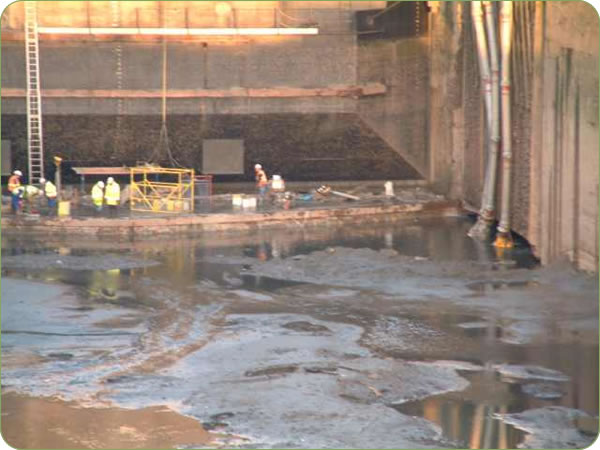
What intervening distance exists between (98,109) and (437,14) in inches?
332

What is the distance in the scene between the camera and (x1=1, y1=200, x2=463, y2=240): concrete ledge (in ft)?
87.5

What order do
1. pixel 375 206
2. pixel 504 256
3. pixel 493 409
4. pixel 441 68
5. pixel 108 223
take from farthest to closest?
pixel 441 68
pixel 375 206
pixel 108 223
pixel 504 256
pixel 493 409

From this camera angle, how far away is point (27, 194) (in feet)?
93.4

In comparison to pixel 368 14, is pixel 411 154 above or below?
below

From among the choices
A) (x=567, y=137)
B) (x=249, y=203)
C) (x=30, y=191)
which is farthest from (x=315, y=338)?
(x=30, y=191)

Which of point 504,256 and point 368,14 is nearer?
point 504,256

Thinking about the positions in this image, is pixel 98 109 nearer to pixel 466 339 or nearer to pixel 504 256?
pixel 504 256

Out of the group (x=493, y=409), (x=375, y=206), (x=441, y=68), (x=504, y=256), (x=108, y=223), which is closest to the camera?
(x=493, y=409)

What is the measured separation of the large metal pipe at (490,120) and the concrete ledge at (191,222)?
3.01 m

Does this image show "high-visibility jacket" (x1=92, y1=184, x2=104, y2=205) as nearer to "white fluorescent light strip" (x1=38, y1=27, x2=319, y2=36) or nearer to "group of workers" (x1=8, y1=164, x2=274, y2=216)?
"group of workers" (x1=8, y1=164, x2=274, y2=216)

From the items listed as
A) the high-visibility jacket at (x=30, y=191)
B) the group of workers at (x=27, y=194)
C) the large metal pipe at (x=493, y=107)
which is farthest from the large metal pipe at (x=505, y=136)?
the high-visibility jacket at (x=30, y=191)

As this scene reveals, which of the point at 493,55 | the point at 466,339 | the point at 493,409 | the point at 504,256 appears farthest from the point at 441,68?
the point at 493,409

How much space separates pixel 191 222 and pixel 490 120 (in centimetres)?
637

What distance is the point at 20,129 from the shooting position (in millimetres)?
32188
